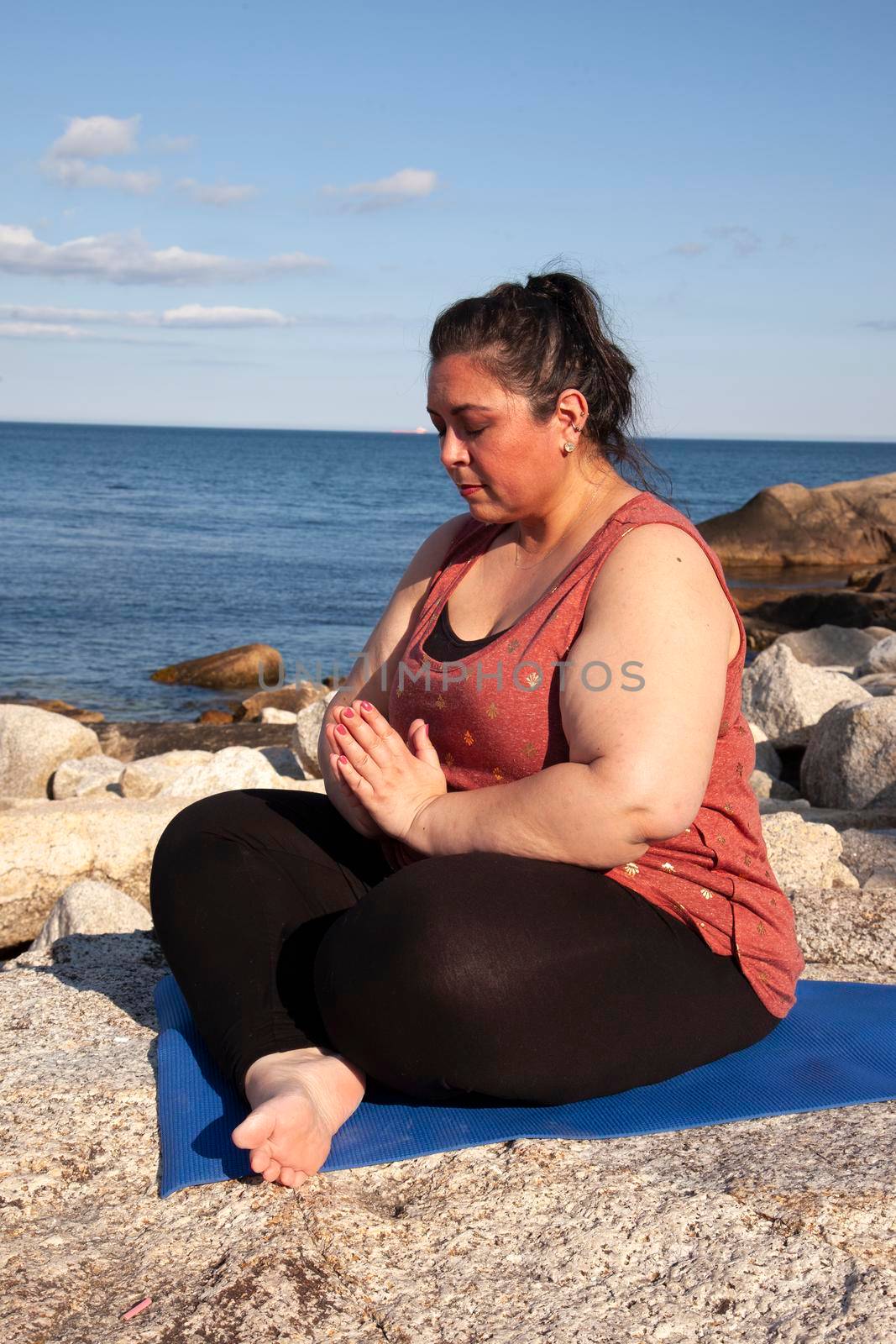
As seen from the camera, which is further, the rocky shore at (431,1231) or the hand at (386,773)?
the hand at (386,773)

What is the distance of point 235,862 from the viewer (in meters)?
2.73

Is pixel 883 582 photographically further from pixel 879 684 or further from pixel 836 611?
pixel 879 684

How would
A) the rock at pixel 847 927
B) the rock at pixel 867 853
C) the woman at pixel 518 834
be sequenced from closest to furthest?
the woman at pixel 518 834
the rock at pixel 847 927
the rock at pixel 867 853

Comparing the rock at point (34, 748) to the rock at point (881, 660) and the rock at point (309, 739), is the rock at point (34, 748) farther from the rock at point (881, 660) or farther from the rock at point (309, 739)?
the rock at point (881, 660)

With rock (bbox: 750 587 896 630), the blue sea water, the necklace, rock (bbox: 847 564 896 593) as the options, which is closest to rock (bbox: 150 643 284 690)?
the blue sea water

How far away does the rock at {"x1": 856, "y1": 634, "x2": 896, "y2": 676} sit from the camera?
10039 mm

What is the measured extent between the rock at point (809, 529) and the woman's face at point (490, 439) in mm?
24977

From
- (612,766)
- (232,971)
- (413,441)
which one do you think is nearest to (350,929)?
(232,971)

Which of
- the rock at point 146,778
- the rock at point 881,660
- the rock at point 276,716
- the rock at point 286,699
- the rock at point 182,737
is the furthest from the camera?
the rock at point 286,699

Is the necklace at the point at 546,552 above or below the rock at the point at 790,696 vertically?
above

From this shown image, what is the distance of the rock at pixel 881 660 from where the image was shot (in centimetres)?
1004

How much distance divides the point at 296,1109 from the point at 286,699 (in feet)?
32.4

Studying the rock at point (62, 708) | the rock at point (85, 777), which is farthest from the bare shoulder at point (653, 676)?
the rock at point (62, 708)

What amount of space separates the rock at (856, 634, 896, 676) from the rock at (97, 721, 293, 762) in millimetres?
4783
